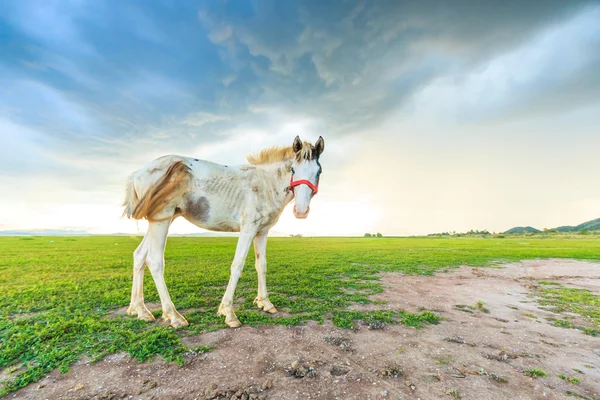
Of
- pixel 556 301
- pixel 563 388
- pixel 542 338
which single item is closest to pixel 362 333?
pixel 563 388

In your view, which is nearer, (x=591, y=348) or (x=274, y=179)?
(x=591, y=348)

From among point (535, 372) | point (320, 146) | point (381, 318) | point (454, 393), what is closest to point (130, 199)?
point (320, 146)

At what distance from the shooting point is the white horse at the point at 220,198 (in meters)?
4.90

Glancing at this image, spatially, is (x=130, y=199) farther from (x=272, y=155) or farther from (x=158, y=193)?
(x=272, y=155)

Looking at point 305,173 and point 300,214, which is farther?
point 305,173

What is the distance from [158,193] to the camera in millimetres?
4867

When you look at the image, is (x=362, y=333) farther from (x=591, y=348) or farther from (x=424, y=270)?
(x=424, y=270)

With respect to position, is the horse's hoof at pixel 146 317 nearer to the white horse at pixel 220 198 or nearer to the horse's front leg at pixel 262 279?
the white horse at pixel 220 198

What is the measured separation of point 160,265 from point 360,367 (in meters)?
3.97

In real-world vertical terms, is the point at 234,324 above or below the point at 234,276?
below

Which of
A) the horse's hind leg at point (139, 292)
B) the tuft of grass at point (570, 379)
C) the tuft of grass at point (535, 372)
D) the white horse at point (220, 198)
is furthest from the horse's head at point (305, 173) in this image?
the tuft of grass at point (570, 379)

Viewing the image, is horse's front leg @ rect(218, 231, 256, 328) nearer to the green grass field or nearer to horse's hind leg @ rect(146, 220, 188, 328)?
the green grass field

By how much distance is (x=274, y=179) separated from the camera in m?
5.52

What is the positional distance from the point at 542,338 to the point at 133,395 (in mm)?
6405
